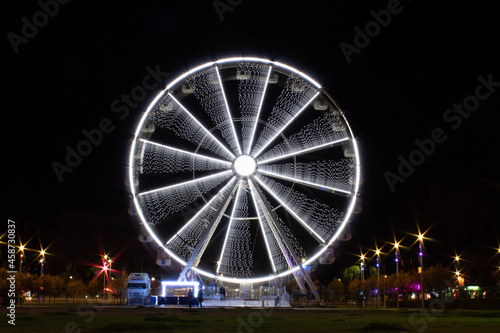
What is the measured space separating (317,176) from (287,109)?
13.5ft

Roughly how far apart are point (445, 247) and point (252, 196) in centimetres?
5558

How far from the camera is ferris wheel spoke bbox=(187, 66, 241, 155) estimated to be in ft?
111

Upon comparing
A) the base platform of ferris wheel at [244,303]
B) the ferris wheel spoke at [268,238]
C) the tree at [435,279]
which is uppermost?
the ferris wheel spoke at [268,238]

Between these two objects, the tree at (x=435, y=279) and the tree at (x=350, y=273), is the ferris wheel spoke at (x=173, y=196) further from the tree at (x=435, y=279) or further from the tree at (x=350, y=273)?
the tree at (x=350, y=273)

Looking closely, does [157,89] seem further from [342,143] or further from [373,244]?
[373,244]

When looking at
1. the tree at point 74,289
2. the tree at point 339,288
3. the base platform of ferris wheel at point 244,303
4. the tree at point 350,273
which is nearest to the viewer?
the base platform of ferris wheel at point 244,303

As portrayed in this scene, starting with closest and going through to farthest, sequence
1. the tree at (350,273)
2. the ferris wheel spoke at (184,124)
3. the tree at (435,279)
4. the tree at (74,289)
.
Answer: the ferris wheel spoke at (184,124), the tree at (435,279), the tree at (74,289), the tree at (350,273)

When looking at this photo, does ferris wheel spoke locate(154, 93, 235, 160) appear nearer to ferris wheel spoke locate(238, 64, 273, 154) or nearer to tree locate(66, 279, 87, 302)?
ferris wheel spoke locate(238, 64, 273, 154)

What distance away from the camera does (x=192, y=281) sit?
1537 inches

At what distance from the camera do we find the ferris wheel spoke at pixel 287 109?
33.6 meters

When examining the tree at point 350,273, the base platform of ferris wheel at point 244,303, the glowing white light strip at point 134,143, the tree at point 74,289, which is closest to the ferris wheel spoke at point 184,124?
the glowing white light strip at point 134,143

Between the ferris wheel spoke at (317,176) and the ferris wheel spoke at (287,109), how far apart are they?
1878 mm

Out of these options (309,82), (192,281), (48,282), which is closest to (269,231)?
(192,281)

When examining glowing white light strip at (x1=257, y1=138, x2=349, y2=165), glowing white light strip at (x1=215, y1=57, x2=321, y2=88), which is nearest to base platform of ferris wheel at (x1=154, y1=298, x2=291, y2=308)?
glowing white light strip at (x1=257, y1=138, x2=349, y2=165)
